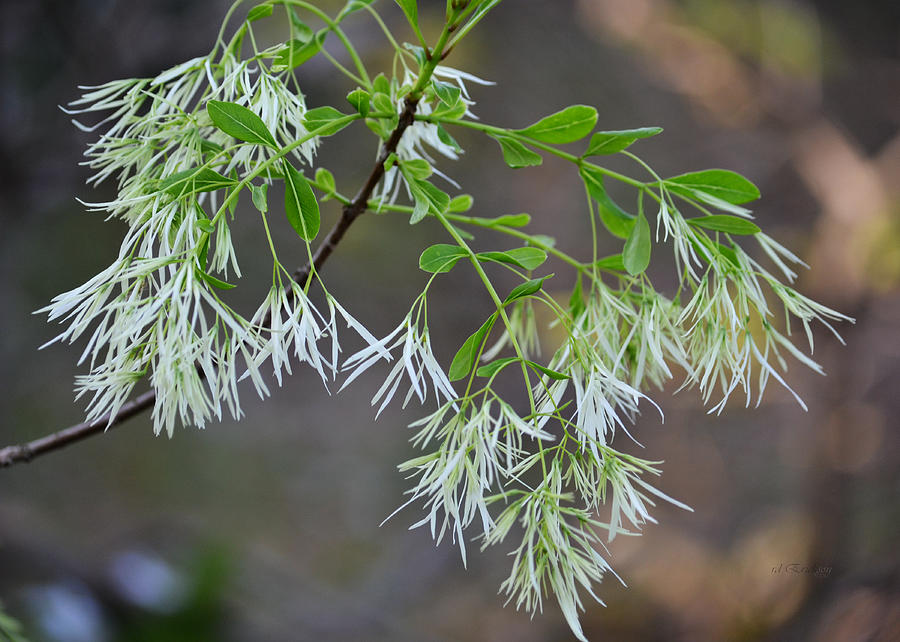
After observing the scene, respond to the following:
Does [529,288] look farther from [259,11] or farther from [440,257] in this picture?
[259,11]

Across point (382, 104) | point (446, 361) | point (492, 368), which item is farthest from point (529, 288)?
point (446, 361)

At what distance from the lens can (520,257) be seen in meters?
0.37

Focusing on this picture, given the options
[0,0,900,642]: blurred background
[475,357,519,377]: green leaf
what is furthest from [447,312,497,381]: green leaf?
[0,0,900,642]: blurred background

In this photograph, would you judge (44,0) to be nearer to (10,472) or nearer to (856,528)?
(10,472)

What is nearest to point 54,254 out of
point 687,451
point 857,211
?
point 687,451

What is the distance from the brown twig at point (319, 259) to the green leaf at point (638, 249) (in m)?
0.15

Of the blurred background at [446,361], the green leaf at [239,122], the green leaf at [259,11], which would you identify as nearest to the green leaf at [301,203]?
the green leaf at [239,122]

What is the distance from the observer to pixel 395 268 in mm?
1860

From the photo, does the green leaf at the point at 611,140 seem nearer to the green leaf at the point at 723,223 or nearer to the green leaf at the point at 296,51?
the green leaf at the point at 723,223

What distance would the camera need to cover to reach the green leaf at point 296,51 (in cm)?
40

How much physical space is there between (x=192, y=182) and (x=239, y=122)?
0.04 meters

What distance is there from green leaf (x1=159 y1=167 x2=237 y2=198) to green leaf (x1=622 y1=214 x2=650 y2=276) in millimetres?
216

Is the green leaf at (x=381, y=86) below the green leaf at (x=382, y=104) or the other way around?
the other way around

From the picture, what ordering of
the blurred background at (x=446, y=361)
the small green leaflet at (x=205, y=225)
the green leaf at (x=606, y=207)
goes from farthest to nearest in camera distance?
the blurred background at (x=446, y=361), the green leaf at (x=606, y=207), the small green leaflet at (x=205, y=225)
